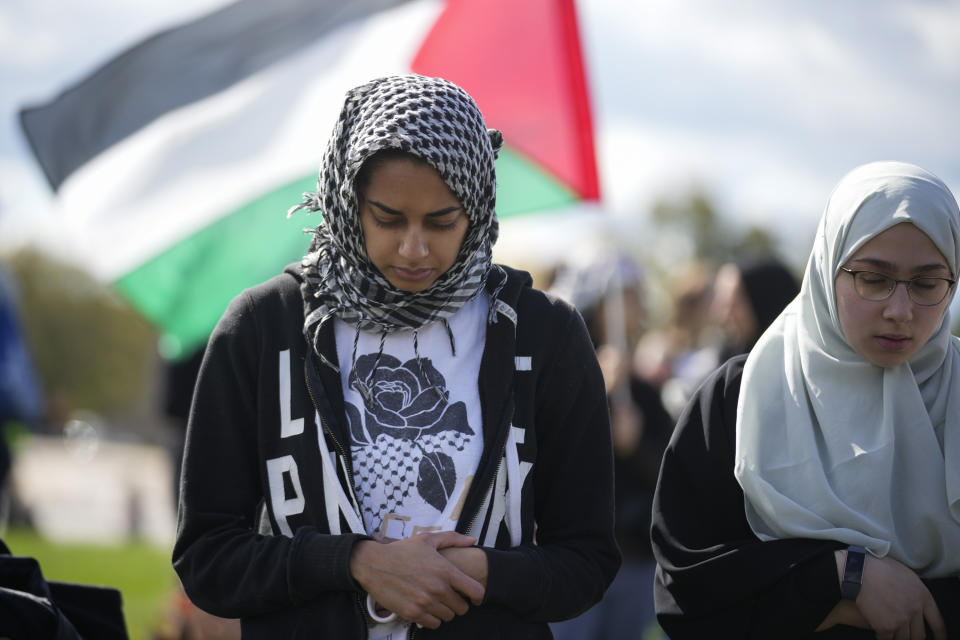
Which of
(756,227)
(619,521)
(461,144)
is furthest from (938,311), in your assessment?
(756,227)

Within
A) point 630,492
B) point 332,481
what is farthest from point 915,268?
point 630,492

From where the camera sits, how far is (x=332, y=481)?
2.36 m

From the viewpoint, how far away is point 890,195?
2.61 metres

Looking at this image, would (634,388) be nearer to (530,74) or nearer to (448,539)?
(530,74)

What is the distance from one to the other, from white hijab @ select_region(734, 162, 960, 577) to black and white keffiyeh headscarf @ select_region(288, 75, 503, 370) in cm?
82

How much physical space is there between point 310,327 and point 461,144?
1.73ft

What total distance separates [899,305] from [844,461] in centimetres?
39

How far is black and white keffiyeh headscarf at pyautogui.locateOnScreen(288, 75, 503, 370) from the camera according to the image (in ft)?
7.75

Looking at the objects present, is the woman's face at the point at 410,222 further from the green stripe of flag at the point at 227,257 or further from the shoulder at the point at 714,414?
the green stripe of flag at the point at 227,257

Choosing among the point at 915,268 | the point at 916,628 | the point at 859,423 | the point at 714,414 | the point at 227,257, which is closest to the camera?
the point at 916,628

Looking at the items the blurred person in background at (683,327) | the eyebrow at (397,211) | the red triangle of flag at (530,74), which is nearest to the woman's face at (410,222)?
the eyebrow at (397,211)

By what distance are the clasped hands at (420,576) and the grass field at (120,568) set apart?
18.2 ft

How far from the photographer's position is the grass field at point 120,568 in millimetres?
8648

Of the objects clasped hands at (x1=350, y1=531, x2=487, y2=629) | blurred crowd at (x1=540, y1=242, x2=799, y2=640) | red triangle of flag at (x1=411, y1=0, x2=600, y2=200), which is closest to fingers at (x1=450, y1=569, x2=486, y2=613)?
clasped hands at (x1=350, y1=531, x2=487, y2=629)
